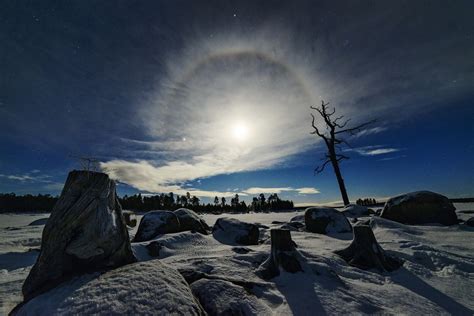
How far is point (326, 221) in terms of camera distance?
7.82 metres

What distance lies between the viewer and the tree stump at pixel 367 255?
12.5 ft

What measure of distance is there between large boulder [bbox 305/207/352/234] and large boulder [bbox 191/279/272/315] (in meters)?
5.97

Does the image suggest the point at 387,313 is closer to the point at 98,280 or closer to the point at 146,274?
the point at 146,274

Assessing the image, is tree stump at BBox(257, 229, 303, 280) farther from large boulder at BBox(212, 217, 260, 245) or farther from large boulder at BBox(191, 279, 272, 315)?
large boulder at BBox(212, 217, 260, 245)

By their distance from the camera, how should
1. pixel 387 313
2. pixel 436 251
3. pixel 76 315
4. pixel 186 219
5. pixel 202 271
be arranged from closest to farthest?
1. pixel 76 315
2. pixel 387 313
3. pixel 202 271
4. pixel 436 251
5. pixel 186 219

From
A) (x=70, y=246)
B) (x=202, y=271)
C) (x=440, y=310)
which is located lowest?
(x=440, y=310)

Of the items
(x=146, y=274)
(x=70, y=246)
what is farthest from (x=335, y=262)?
(x=70, y=246)

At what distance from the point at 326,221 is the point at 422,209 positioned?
444cm

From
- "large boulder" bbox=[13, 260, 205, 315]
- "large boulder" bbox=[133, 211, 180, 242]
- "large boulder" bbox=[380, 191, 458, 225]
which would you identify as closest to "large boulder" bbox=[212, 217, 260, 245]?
"large boulder" bbox=[133, 211, 180, 242]

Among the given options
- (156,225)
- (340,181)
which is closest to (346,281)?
(156,225)

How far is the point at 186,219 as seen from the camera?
759cm

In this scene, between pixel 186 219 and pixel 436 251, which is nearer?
pixel 436 251

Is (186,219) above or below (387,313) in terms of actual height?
above

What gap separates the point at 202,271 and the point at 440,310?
2.89 m
